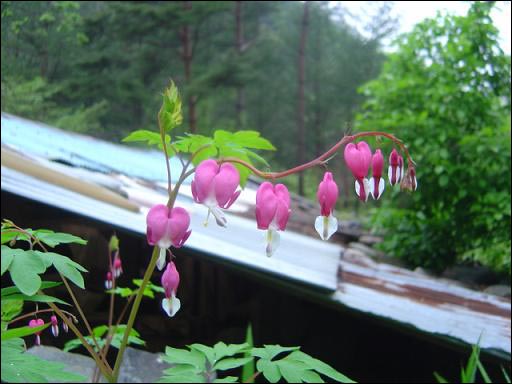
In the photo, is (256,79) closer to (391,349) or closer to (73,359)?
(391,349)

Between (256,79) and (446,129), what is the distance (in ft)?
36.8

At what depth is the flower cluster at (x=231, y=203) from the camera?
0.74m

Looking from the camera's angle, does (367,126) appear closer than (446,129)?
No

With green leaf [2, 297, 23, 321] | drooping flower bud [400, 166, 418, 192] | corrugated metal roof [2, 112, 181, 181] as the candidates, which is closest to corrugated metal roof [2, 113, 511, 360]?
corrugated metal roof [2, 112, 181, 181]

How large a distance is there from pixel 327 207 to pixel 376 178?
0.29 ft

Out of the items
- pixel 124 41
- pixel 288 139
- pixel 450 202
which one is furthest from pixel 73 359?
pixel 288 139

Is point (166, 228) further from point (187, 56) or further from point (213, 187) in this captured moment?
point (187, 56)

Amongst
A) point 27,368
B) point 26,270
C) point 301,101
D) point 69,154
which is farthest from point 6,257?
point 301,101

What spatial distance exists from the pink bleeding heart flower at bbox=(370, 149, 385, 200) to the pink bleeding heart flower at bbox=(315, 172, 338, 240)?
56mm

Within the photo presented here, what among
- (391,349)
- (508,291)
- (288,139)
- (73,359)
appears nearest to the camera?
(73,359)

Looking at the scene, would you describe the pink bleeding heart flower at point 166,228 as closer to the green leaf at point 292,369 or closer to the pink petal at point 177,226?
the pink petal at point 177,226

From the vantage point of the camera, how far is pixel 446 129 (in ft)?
19.2

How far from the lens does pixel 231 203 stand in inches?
30.4

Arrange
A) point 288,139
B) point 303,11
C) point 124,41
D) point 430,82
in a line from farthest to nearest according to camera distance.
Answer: point 288,139 → point 303,11 → point 124,41 → point 430,82
